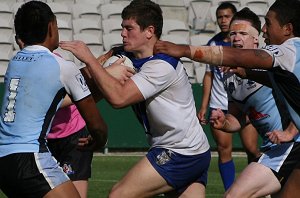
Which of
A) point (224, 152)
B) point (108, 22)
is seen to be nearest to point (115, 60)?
point (224, 152)

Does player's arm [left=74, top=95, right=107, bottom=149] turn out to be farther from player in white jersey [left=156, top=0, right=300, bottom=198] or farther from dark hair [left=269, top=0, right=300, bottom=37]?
dark hair [left=269, top=0, right=300, bottom=37]

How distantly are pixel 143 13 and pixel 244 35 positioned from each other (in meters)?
2.22

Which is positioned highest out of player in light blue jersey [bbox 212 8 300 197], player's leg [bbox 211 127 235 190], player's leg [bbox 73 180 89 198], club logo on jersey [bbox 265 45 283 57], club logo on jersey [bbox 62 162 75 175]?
club logo on jersey [bbox 265 45 283 57]

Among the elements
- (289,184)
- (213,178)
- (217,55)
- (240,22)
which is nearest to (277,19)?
(217,55)

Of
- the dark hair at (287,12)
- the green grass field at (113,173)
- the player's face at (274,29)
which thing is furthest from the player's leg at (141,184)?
the green grass field at (113,173)

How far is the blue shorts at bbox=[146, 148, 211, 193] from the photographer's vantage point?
7.48 meters

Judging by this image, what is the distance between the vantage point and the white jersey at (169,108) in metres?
7.36

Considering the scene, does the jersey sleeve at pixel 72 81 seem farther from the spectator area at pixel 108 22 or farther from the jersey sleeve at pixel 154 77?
the spectator area at pixel 108 22

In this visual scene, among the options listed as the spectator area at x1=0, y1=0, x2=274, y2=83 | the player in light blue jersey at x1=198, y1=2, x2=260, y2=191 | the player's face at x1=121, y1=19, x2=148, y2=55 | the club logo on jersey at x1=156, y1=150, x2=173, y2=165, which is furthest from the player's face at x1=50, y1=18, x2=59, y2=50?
the spectator area at x1=0, y1=0, x2=274, y2=83

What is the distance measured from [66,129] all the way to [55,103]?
2499mm

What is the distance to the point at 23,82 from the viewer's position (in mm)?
6480

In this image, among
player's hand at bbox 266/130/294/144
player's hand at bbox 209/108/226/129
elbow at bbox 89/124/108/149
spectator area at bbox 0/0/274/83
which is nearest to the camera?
elbow at bbox 89/124/108/149

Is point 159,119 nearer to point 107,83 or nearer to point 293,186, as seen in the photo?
point 107,83

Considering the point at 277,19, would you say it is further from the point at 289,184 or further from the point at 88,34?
the point at 88,34
